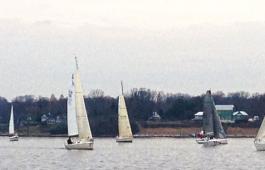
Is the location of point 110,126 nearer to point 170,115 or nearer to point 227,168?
point 170,115

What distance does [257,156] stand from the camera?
234ft

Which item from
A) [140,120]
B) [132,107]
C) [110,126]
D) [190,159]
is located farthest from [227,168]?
[132,107]

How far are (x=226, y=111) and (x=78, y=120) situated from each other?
347 ft

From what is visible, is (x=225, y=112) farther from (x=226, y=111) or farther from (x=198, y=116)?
(x=198, y=116)

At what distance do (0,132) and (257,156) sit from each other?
116m

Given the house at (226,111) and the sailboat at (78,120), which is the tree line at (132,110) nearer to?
the house at (226,111)

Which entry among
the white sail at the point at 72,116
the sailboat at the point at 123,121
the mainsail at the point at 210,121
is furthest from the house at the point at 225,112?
the white sail at the point at 72,116

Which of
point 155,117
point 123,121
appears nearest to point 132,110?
point 155,117

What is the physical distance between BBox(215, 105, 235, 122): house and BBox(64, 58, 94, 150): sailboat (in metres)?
96.0

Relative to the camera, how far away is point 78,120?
80.1 m

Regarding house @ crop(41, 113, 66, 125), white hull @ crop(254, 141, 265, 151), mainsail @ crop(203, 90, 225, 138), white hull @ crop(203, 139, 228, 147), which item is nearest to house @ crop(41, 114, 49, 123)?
house @ crop(41, 113, 66, 125)

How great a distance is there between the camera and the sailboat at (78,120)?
260 feet

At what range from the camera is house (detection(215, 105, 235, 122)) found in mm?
177625

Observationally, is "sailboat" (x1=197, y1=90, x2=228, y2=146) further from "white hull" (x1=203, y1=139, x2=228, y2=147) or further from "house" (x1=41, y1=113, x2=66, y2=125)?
"house" (x1=41, y1=113, x2=66, y2=125)
